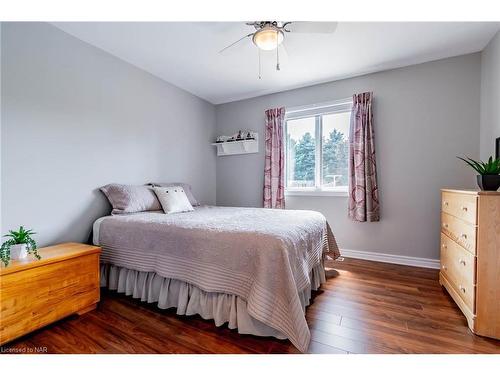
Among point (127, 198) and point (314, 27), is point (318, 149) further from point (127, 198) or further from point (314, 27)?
point (127, 198)

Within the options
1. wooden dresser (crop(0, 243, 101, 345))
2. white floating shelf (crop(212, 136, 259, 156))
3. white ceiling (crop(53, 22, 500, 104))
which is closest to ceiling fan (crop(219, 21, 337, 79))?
white ceiling (crop(53, 22, 500, 104))

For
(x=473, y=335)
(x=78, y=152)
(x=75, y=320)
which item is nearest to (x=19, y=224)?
(x=78, y=152)

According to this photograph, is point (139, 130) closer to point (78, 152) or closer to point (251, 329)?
point (78, 152)

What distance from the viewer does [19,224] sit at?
76.0 inches

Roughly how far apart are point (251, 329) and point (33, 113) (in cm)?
251

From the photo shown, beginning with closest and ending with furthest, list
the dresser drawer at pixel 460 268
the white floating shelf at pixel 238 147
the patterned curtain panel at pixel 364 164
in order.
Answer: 1. the dresser drawer at pixel 460 268
2. the patterned curtain panel at pixel 364 164
3. the white floating shelf at pixel 238 147

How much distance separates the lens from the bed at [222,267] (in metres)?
1.41

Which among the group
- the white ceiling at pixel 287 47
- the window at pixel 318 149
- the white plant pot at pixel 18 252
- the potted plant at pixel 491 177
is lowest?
the white plant pot at pixel 18 252

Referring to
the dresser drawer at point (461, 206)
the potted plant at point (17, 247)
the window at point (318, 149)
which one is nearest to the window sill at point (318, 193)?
the window at point (318, 149)

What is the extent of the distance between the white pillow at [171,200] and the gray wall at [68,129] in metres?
0.43

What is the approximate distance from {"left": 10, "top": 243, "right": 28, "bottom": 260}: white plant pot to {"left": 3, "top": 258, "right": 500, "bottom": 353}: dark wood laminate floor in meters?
0.53

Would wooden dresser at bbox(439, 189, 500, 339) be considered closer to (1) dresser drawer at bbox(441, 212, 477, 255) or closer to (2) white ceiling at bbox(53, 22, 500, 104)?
(1) dresser drawer at bbox(441, 212, 477, 255)

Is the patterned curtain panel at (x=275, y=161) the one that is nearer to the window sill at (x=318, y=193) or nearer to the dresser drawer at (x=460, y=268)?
the window sill at (x=318, y=193)

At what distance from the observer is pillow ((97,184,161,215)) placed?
2.45 m
